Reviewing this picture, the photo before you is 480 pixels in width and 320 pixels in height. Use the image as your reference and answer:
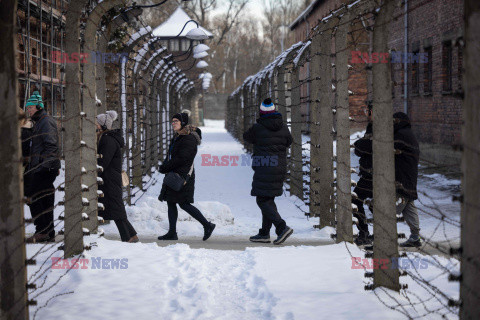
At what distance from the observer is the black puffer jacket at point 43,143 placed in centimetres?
688

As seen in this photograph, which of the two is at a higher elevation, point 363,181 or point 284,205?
point 363,181

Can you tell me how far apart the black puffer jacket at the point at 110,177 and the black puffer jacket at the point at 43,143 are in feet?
1.52

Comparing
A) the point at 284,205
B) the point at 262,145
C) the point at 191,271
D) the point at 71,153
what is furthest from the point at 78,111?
the point at 284,205

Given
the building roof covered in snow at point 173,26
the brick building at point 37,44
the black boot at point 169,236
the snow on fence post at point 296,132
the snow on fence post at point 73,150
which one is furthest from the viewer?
the building roof covered in snow at point 173,26

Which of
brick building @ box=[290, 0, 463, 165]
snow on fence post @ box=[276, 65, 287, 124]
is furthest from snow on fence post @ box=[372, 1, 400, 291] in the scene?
brick building @ box=[290, 0, 463, 165]

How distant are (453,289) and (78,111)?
322 centimetres

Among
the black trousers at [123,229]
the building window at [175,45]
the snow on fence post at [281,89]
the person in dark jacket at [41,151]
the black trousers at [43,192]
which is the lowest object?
the black trousers at [123,229]

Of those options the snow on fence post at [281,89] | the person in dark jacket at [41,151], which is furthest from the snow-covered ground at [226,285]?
the snow on fence post at [281,89]

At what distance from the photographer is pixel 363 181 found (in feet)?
23.5

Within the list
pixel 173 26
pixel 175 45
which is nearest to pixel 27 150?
pixel 173 26

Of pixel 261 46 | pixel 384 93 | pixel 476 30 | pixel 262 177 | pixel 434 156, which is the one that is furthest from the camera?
pixel 261 46

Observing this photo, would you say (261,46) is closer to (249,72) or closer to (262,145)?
(249,72)

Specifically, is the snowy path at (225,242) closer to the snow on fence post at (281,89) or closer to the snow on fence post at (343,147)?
the snow on fence post at (343,147)

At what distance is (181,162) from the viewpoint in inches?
299
